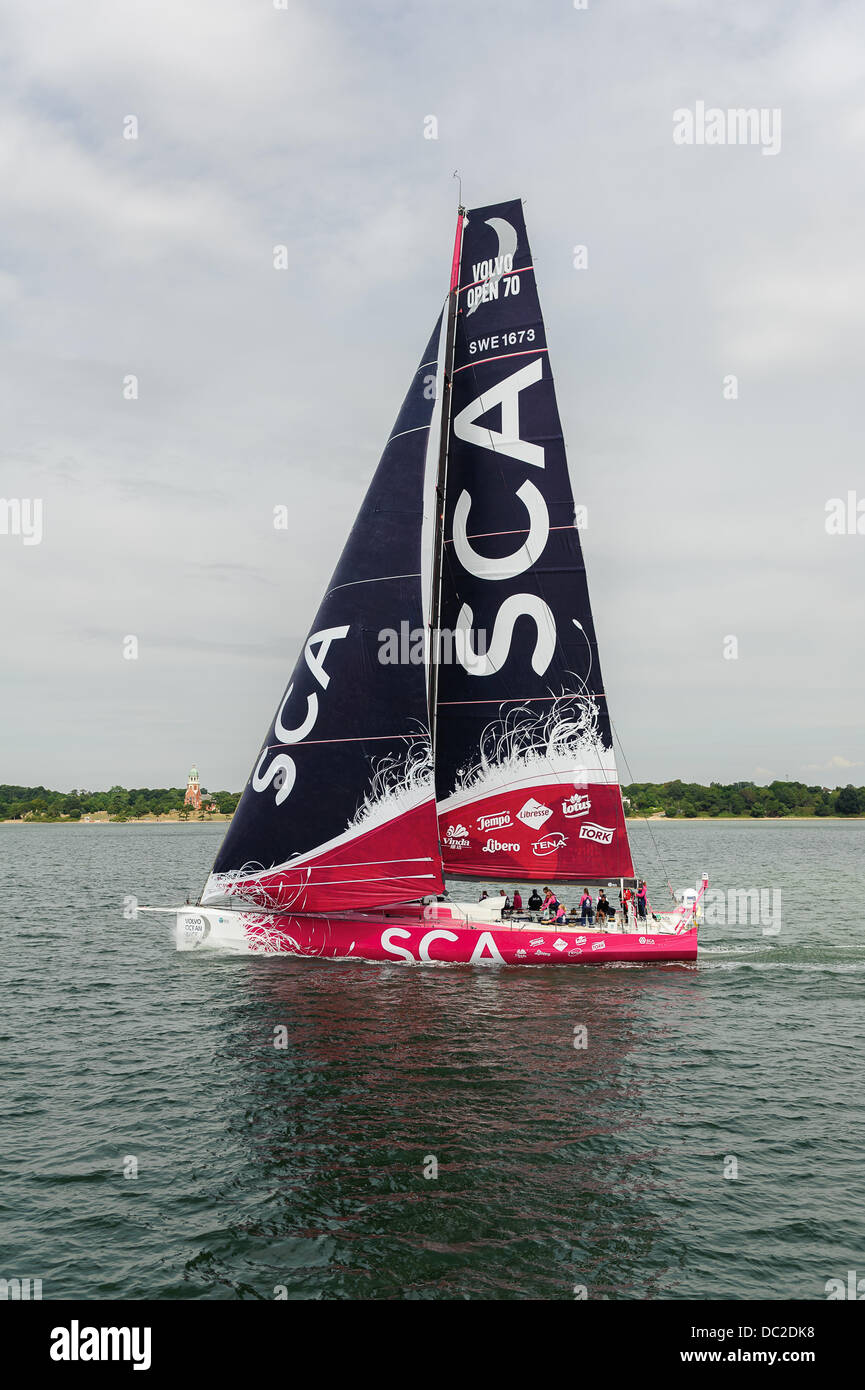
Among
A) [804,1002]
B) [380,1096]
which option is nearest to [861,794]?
[804,1002]

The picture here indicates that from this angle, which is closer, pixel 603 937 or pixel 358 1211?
pixel 358 1211

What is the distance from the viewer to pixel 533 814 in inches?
1102

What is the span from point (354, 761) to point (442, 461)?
10173 millimetres

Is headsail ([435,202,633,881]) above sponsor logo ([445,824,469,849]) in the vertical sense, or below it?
above

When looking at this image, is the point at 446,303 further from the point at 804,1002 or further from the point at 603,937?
the point at 804,1002

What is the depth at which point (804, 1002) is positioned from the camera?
24531mm

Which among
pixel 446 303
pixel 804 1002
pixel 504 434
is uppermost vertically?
pixel 446 303

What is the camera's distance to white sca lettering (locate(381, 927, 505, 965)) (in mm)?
25984

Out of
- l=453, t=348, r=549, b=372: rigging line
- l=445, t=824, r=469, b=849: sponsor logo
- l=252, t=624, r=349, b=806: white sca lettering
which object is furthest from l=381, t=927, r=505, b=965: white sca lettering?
l=453, t=348, r=549, b=372: rigging line
